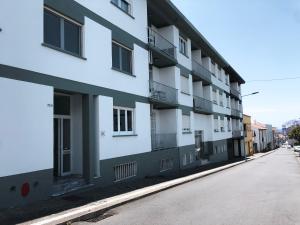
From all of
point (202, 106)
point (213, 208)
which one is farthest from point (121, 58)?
point (202, 106)

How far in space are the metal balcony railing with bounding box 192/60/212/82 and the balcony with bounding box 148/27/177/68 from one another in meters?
4.83

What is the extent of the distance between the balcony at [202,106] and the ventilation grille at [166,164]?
271 inches

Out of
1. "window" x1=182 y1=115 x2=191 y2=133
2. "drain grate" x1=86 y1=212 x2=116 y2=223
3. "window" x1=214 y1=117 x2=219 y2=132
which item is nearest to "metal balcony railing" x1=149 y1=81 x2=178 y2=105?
"window" x1=182 y1=115 x2=191 y2=133

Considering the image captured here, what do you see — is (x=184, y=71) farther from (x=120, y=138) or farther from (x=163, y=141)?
(x=120, y=138)

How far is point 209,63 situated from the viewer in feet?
106

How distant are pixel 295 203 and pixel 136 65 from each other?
32.0 ft

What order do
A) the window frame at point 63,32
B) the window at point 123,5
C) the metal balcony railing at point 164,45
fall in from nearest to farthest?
1. the window frame at point 63,32
2. the window at point 123,5
3. the metal balcony railing at point 164,45

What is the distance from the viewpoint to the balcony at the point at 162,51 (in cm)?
1908

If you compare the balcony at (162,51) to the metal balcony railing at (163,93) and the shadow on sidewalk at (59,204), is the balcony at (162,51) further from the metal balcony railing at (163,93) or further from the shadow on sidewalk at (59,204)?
the shadow on sidewalk at (59,204)

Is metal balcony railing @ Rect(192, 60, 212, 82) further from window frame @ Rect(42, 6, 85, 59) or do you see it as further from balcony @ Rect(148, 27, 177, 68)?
window frame @ Rect(42, 6, 85, 59)

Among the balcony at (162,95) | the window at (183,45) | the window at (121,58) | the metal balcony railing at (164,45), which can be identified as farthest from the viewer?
the window at (183,45)

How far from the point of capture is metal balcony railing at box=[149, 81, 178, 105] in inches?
715

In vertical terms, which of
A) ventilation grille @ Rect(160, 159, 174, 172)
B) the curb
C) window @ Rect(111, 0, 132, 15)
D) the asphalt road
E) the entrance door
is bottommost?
the asphalt road

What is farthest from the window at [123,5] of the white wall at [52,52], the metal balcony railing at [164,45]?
the metal balcony railing at [164,45]
